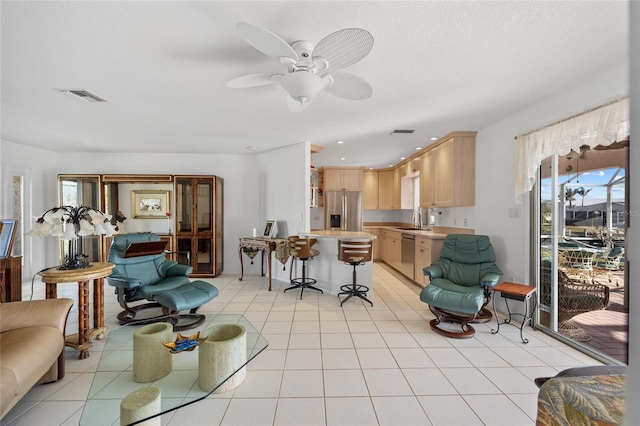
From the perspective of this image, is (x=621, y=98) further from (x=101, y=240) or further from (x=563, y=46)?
(x=101, y=240)

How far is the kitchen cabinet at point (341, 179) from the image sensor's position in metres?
6.84

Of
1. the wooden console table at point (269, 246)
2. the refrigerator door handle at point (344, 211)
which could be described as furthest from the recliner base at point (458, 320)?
the refrigerator door handle at point (344, 211)

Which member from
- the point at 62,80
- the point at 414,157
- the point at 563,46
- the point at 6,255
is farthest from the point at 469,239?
the point at 6,255

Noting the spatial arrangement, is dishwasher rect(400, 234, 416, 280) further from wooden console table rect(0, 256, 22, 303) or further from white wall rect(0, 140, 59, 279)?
white wall rect(0, 140, 59, 279)

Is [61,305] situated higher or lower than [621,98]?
lower

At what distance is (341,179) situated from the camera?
22.5 ft

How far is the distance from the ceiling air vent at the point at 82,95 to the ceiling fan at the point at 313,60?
1.76 metres

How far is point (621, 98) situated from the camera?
2.06 m

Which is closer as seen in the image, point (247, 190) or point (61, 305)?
point (61, 305)

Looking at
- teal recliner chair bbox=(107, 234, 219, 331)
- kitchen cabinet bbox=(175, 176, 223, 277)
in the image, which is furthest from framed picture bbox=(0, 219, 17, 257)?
kitchen cabinet bbox=(175, 176, 223, 277)

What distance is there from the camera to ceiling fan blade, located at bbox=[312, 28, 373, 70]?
4.85 feet

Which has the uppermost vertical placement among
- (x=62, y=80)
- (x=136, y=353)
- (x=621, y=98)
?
(x=62, y=80)

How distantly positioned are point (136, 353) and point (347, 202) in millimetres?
5467

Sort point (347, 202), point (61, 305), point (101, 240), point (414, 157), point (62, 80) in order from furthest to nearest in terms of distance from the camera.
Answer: point (347, 202) → point (414, 157) → point (101, 240) → point (62, 80) → point (61, 305)
